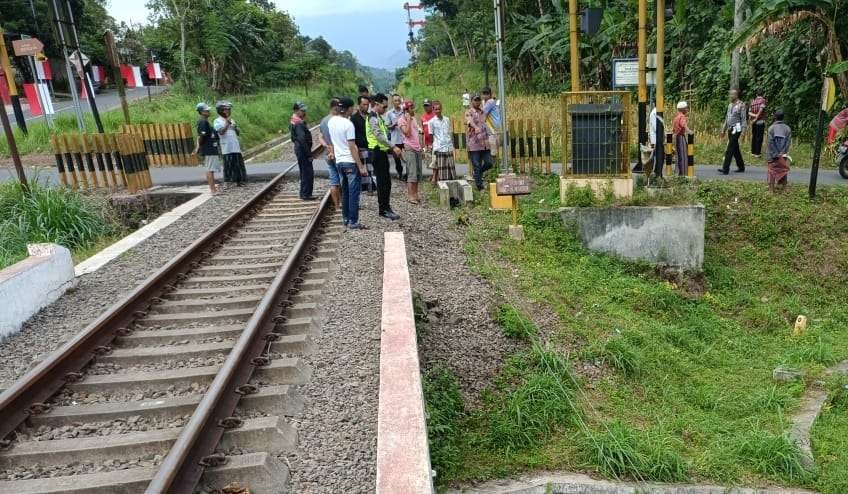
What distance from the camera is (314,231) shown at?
8148mm

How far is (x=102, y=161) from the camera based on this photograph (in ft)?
40.8

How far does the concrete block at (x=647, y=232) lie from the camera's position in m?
9.09

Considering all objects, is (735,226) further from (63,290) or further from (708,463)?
(63,290)

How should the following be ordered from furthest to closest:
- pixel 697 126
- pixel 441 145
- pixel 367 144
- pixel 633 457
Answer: pixel 697 126, pixel 441 145, pixel 367 144, pixel 633 457

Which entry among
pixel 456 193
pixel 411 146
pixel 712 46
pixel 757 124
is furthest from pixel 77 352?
pixel 712 46

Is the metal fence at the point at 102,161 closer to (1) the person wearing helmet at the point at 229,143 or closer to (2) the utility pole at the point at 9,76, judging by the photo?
(2) the utility pole at the point at 9,76

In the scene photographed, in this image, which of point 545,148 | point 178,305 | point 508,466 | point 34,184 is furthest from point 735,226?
point 34,184

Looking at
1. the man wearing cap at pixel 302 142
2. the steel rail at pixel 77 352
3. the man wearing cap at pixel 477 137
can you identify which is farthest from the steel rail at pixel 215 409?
the man wearing cap at pixel 477 137

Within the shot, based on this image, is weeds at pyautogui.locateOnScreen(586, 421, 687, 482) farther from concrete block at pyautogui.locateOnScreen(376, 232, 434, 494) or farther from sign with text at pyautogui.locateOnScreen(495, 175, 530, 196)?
sign with text at pyautogui.locateOnScreen(495, 175, 530, 196)

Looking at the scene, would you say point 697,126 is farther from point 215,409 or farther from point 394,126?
point 215,409

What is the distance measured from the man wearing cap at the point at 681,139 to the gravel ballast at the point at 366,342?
5126 mm

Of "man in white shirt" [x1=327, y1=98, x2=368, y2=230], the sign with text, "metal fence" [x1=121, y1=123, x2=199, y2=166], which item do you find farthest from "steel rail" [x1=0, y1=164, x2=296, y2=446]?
"metal fence" [x1=121, y1=123, x2=199, y2=166]

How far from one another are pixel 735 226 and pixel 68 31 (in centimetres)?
1541

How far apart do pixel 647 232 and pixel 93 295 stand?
763 centimetres
